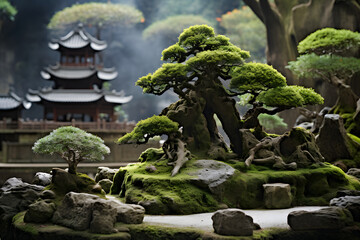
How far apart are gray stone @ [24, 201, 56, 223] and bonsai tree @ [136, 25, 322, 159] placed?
468 cm

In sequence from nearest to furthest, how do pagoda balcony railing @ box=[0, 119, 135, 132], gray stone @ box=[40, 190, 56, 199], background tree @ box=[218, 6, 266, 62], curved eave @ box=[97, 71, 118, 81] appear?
gray stone @ box=[40, 190, 56, 199] → pagoda balcony railing @ box=[0, 119, 135, 132] → curved eave @ box=[97, 71, 118, 81] → background tree @ box=[218, 6, 266, 62]

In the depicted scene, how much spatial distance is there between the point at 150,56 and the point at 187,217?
4106 cm

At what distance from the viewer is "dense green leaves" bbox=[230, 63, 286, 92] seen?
484 inches

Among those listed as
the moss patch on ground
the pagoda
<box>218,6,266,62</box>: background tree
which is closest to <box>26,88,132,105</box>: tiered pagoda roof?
A: the pagoda

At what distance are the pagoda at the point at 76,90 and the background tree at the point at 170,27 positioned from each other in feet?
58.4

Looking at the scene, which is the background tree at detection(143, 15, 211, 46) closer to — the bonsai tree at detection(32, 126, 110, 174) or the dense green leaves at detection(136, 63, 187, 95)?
the dense green leaves at detection(136, 63, 187, 95)

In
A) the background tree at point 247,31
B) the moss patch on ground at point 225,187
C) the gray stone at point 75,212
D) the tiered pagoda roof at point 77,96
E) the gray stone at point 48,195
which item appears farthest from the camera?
the background tree at point 247,31

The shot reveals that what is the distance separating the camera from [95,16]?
145 feet

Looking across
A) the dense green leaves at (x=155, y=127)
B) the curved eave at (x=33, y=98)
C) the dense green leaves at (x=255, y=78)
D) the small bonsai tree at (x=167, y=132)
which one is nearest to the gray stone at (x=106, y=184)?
the small bonsai tree at (x=167, y=132)

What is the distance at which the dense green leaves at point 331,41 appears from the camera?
18.6 meters

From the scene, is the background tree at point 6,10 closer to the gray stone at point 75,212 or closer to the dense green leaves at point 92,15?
the dense green leaves at point 92,15

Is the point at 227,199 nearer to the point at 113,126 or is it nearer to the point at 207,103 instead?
the point at 207,103

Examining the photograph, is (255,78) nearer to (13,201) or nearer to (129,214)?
(129,214)

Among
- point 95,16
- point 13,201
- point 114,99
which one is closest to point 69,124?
point 114,99
